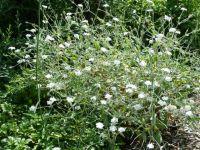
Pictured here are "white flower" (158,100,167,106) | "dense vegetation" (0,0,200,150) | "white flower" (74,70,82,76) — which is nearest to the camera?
"dense vegetation" (0,0,200,150)

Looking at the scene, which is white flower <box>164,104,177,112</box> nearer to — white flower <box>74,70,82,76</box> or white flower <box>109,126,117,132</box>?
white flower <box>109,126,117,132</box>

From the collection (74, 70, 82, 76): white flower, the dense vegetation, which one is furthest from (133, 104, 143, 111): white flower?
(74, 70, 82, 76): white flower

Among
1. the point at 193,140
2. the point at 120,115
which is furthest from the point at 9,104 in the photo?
the point at 193,140

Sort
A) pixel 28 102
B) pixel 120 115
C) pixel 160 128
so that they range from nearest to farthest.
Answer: pixel 120 115 < pixel 160 128 < pixel 28 102

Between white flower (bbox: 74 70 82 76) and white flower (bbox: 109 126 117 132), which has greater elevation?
white flower (bbox: 74 70 82 76)

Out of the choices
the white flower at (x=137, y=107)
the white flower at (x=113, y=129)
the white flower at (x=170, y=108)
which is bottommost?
the white flower at (x=113, y=129)

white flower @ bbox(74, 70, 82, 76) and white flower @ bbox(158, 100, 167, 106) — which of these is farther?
white flower @ bbox(74, 70, 82, 76)

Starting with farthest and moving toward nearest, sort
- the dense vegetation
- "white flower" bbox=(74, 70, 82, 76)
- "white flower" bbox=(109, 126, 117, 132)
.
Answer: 1. "white flower" bbox=(74, 70, 82, 76)
2. the dense vegetation
3. "white flower" bbox=(109, 126, 117, 132)

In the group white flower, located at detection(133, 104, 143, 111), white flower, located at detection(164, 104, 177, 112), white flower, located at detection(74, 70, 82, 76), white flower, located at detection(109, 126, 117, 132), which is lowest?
white flower, located at detection(109, 126, 117, 132)

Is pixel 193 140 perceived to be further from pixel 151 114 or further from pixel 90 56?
pixel 90 56

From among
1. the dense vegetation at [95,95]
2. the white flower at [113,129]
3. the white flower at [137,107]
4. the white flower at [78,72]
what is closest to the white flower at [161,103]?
the dense vegetation at [95,95]

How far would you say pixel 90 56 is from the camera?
426cm

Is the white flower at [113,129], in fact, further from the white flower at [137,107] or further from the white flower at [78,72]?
the white flower at [78,72]

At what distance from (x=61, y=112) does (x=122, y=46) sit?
0.87m
